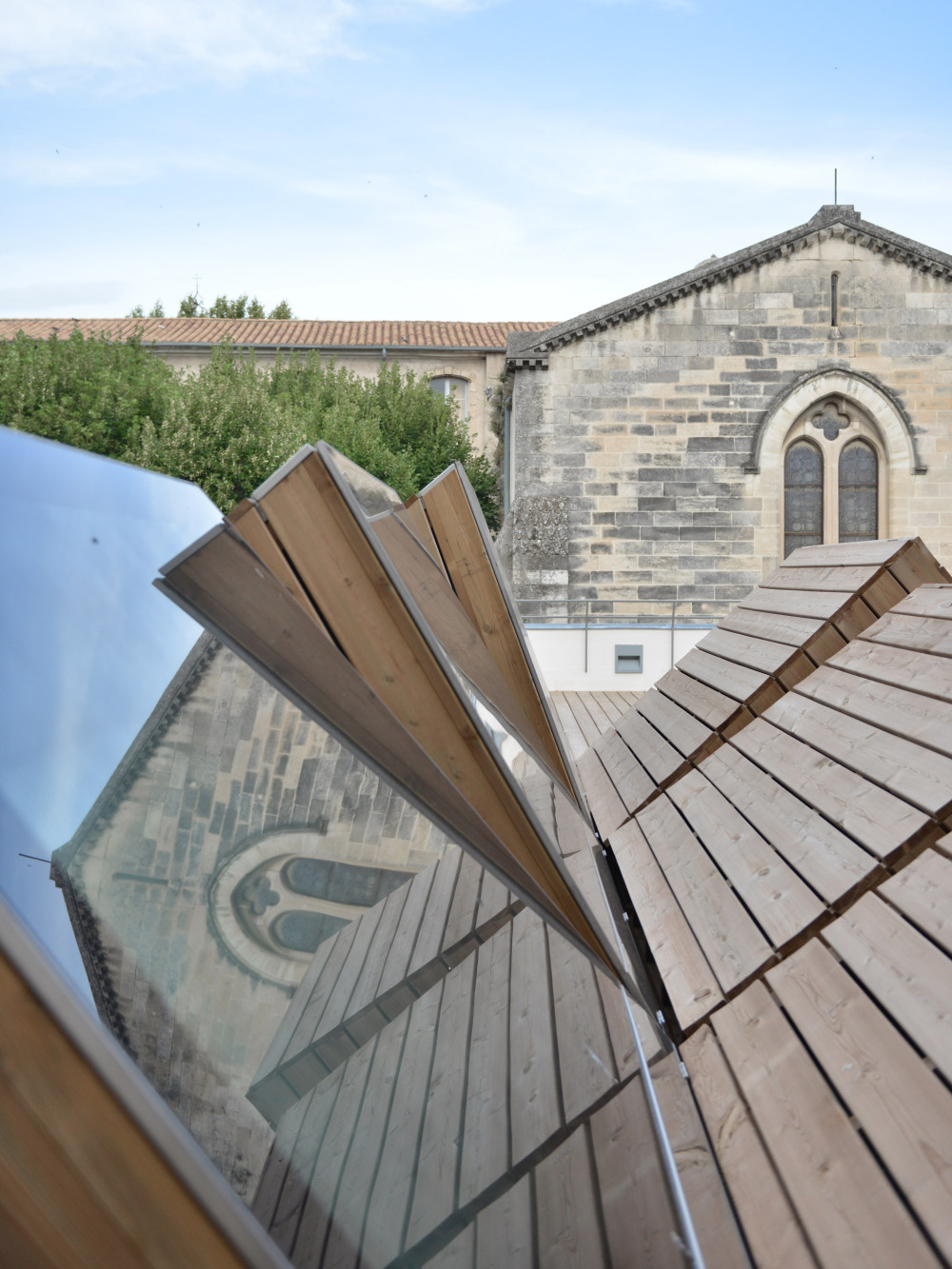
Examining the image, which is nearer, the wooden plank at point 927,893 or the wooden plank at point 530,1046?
the wooden plank at point 530,1046

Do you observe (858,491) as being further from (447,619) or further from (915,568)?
(447,619)

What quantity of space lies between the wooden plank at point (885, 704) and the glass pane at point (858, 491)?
13962 millimetres

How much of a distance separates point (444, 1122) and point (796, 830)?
1.40 metres

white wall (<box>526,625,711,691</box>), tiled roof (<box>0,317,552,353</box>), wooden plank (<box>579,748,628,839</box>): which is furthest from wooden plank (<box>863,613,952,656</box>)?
tiled roof (<box>0,317,552,353</box>)

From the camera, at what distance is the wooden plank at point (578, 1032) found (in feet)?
5.40

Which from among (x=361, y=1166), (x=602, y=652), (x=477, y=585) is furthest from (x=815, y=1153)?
(x=602, y=652)

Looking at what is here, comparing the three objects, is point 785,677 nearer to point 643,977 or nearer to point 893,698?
point 893,698

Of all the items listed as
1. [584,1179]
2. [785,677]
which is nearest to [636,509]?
[785,677]

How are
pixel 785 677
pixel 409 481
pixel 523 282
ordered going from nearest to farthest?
pixel 785 677 < pixel 409 481 < pixel 523 282

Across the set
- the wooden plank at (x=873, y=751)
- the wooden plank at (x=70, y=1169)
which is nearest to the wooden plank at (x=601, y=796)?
the wooden plank at (x=873, y=751)

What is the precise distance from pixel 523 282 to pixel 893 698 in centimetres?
3759

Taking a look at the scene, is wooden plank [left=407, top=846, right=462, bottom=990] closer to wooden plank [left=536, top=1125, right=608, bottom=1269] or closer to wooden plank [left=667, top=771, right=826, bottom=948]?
wooden plank [left=536, top=1125, right=608, bottom=1269]

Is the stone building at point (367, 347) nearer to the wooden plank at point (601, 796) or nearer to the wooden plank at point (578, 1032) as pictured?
the wooden plank at point (601, 796)

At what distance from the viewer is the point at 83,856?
0.93m
